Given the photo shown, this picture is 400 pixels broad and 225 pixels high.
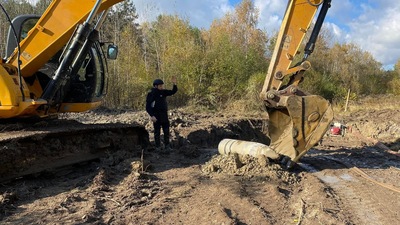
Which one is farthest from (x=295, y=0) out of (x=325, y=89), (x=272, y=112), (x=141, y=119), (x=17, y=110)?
(x=325, y=89)

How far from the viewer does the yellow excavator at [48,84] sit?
217 inches

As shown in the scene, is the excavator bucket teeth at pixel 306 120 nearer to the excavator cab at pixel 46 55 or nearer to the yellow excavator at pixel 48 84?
the yellow excavator at pixel 48 84

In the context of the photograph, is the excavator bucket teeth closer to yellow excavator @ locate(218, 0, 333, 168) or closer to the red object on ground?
yellow excavator @ locate(218, 0, 333, 168)

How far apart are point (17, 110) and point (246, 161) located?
11.8 ft

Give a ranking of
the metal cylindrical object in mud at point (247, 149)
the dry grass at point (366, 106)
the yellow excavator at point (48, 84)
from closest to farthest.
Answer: the yellow excavator at point (48, 84), the metal cylindrical object in mud at point (247, 149), the dry grass at point (366, 106)

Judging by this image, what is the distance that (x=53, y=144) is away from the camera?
6.02 meters

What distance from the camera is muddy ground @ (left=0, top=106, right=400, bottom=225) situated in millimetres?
Answer: 4346

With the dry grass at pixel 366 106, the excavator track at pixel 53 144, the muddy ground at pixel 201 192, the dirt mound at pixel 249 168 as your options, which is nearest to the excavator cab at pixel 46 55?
the excavator track at pixel 53 144

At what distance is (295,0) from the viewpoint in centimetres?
666

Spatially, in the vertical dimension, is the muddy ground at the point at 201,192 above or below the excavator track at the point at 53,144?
below

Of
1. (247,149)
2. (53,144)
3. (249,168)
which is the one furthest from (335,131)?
(53,144)

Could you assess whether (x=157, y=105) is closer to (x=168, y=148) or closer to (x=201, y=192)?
(x=168, y=148)

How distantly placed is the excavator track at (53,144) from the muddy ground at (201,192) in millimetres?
170

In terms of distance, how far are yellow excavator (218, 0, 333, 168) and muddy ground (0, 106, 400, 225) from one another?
16.7 inches
